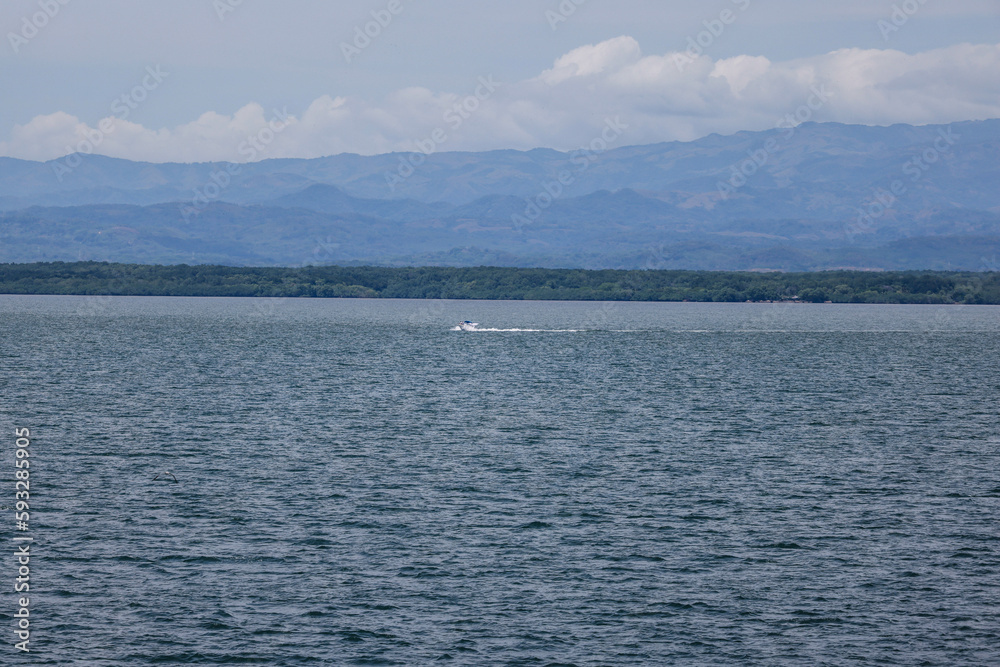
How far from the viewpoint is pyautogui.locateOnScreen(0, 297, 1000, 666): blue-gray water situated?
106 ft

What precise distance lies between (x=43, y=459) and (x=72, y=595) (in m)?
24.3

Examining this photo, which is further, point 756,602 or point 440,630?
point 756,602

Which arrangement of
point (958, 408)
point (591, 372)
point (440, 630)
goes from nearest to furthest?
1. point (440, 630)
2. point (958, 408)
3. point (591, 372)

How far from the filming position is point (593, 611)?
34.6 metres

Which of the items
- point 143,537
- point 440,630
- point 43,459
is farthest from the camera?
point 43,459

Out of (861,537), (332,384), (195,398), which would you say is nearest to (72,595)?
(861,537)

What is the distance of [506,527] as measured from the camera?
146 feet

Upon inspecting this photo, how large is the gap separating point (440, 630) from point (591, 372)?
288 feet

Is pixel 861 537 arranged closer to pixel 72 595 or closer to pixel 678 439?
pixel 678 439

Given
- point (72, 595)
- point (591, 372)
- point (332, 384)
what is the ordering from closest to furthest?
point (72, 595), point (332, 384), point (591, 372)

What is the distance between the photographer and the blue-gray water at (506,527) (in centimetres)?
3234

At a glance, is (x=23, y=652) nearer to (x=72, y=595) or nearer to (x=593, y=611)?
(x=72, y=595)

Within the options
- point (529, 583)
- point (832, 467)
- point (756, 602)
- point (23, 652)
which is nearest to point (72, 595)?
point (23, 652)

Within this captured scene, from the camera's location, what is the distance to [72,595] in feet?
115
